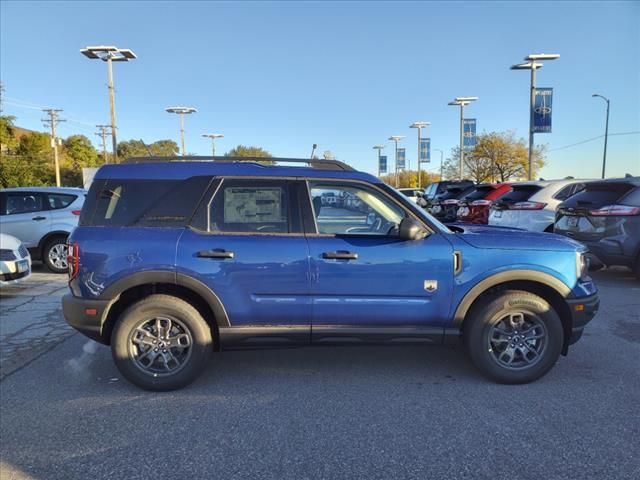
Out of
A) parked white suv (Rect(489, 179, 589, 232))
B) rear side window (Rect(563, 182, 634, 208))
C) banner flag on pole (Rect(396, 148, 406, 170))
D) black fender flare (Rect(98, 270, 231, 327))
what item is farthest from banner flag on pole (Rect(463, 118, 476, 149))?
black fender flare (Rect(98, 270, 231, 327))

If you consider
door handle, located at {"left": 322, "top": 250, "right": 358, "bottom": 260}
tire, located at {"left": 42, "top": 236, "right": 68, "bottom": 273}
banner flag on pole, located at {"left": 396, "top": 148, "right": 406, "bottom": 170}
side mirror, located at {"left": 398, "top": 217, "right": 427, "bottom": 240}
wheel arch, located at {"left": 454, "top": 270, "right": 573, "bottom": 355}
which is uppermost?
banner flag on pole, located at {"left": 396, "top": 148, "right": 406, "bottom": 170}

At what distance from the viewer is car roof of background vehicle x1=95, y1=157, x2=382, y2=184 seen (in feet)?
13.3

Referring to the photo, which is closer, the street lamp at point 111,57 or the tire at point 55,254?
the tire at point 55,254

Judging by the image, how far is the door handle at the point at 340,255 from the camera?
3895mm

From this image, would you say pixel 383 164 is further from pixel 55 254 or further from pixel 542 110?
pixel 55 254

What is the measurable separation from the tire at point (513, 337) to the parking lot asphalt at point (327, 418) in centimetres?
15

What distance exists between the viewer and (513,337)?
4086 millimetres

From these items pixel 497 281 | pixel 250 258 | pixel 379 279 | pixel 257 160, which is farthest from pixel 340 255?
pixel 497 281

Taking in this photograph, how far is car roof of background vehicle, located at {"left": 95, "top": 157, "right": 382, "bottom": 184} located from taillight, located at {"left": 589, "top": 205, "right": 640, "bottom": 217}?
526 centimetres

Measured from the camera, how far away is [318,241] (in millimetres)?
3947

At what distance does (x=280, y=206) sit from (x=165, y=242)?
961 millimetres

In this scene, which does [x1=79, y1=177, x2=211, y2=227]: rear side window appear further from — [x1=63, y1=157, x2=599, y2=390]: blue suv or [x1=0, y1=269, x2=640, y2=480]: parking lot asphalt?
[x1=0, y1=269, x2=640, y2=480]: parking lot asphalt

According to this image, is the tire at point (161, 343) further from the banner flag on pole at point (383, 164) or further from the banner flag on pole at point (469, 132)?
the banner flag on pole at point (383, 164)

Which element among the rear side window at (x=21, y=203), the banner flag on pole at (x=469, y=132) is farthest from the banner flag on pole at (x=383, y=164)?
the rear side window at (x=21, y=203)
